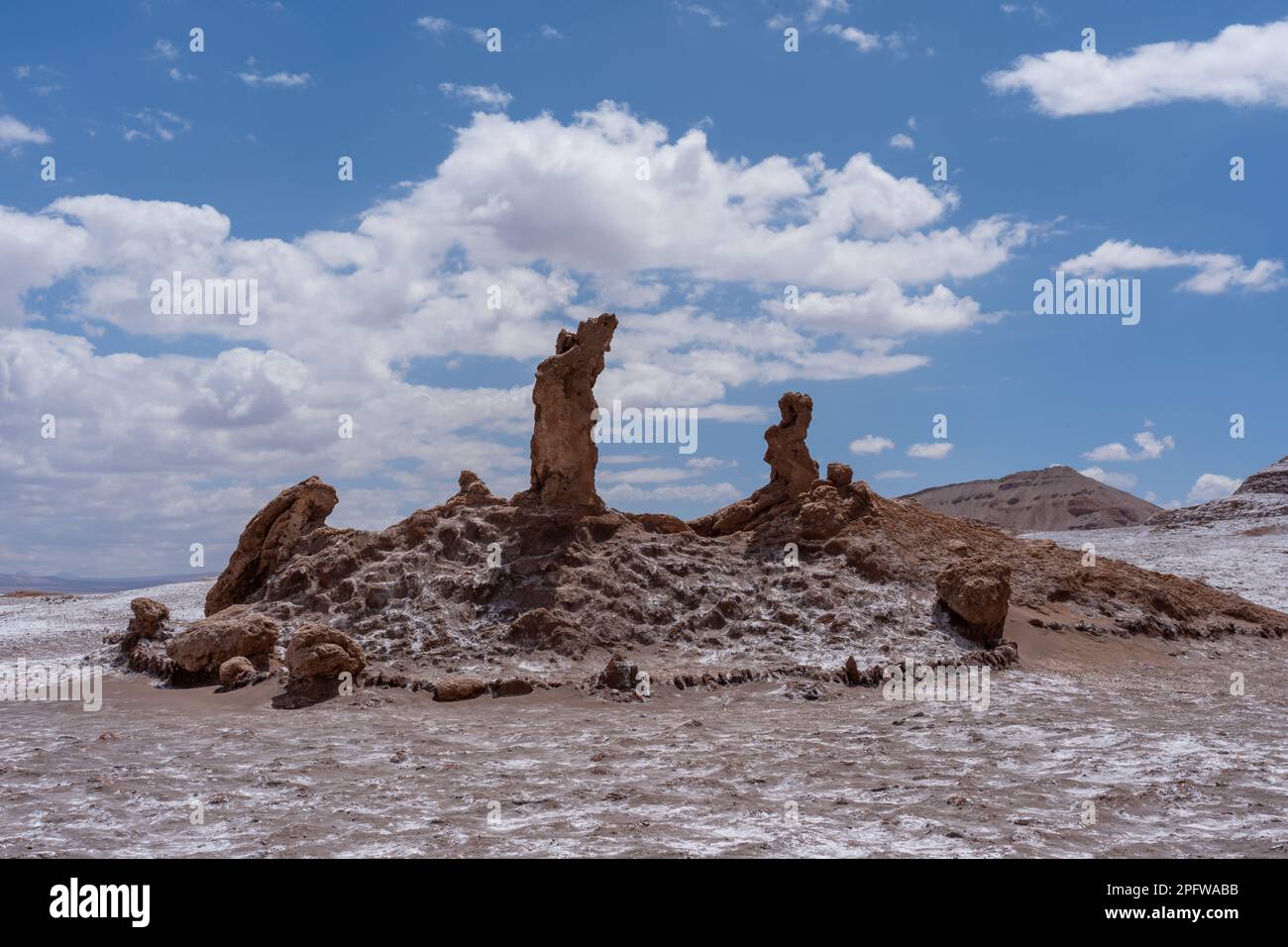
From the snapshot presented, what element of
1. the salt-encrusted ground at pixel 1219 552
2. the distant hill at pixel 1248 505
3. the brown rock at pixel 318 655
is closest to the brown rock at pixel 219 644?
the brown rock at pixel 318 655

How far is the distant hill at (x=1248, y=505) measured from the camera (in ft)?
110

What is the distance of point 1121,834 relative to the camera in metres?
6.24

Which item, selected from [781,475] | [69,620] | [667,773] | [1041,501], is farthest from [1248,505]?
[1041,501]

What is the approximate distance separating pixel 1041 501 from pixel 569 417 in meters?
69.7

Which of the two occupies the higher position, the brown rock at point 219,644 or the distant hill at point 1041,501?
the distant hill at point 1041,501

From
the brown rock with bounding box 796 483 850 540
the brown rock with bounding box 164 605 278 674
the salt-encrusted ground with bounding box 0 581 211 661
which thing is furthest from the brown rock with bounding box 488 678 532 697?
the salt-encrusted ground with bounding box 0 581 211 661

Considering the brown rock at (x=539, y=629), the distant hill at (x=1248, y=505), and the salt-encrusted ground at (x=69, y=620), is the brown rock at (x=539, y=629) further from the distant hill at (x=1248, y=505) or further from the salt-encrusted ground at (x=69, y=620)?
the distant hill at (x=1248, y=505)

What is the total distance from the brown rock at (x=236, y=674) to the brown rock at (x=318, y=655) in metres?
0.64
